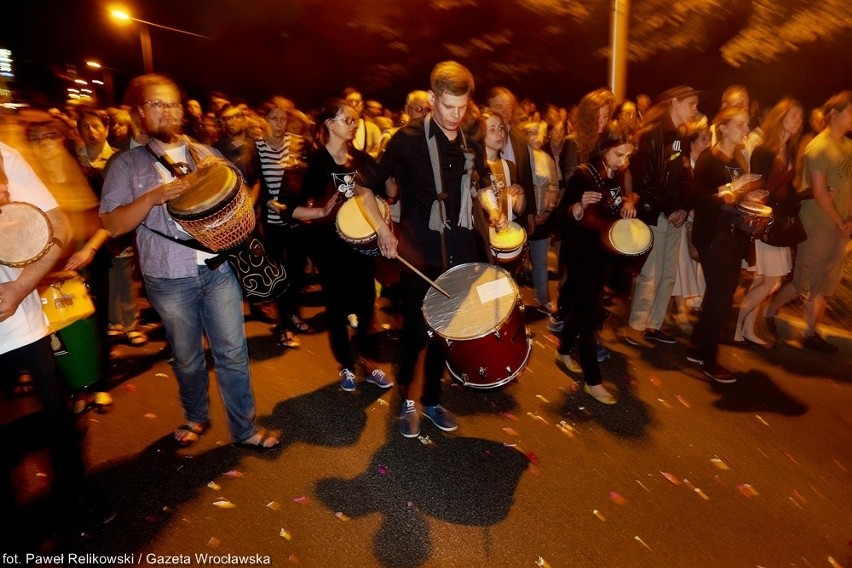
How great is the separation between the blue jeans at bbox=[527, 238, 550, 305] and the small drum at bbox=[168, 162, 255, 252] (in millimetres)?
3869

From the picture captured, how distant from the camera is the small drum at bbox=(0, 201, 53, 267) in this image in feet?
7.47

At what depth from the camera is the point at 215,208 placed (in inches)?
108

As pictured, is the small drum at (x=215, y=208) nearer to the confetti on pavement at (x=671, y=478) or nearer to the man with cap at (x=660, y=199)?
the confetti on pavement at (x=671, y=478)

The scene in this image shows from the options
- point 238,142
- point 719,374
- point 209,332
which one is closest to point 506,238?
point 209,332

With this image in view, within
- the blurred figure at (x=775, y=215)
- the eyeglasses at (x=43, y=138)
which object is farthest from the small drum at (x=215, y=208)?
the blurred figure at (x=775, y=215)

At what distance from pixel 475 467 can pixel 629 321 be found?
9.42 ft

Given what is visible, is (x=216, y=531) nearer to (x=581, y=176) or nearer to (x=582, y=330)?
(x=582, y=330)

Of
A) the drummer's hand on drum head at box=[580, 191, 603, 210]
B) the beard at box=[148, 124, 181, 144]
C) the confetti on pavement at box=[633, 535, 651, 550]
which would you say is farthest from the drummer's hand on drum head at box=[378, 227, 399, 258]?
the confetti on pavement at box=[633, 535, 651, 550]

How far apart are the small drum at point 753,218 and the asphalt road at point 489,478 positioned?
1.27 metres

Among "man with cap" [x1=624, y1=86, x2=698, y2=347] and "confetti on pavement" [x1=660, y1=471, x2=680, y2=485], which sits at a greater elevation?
"man with cap" [x1=624, y1=86, x2=698, y2=347]

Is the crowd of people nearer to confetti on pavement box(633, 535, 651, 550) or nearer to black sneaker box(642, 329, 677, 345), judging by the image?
black sneaker box(642, 329, 677, 345)

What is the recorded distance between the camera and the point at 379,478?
3436 millimetres

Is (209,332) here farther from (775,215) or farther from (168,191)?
(775,215)

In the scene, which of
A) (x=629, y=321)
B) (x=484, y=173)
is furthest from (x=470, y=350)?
(x=629, y=321)
